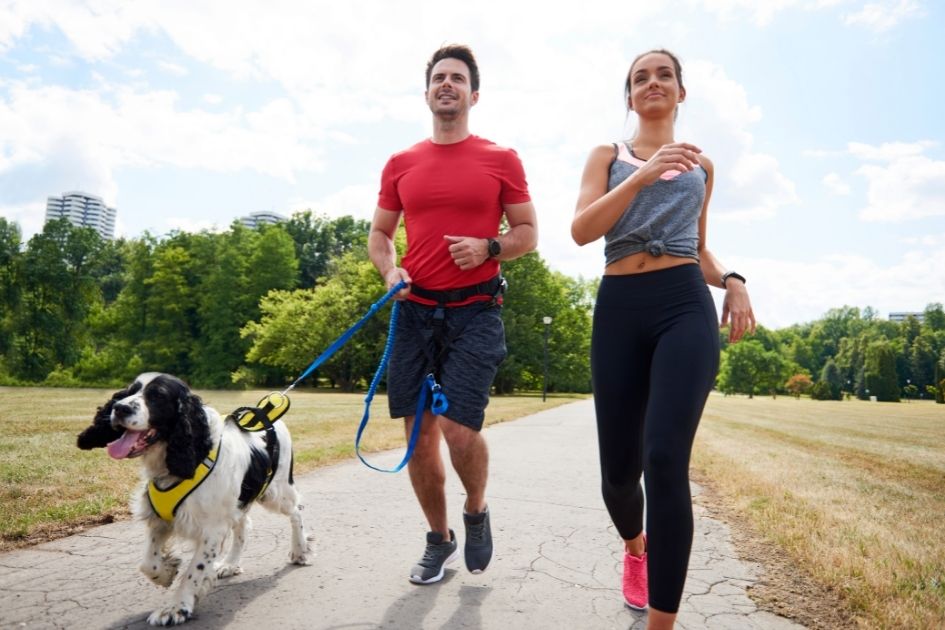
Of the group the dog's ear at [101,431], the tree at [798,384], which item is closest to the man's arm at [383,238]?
the dog's ear at [101,431]

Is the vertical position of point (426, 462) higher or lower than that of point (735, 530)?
higher

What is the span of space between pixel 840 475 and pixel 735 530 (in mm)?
5706

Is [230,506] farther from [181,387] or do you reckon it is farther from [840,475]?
[840,475]

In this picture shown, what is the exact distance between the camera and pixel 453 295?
3684 millimetres

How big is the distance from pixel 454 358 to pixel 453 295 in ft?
1.19

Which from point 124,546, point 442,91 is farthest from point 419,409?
point 124,546

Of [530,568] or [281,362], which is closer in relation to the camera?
[530,568]

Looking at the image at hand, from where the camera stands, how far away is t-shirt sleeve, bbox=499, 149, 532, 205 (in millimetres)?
3775

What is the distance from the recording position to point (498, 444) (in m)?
11.0

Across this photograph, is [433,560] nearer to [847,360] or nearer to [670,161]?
[670,161]

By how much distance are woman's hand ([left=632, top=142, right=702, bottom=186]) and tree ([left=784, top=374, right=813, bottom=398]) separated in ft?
365

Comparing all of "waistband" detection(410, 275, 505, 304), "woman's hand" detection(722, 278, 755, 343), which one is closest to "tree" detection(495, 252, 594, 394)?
"waistband" detection(410, 275, 505, 304)

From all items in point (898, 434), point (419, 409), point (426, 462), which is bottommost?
point (898, 434)

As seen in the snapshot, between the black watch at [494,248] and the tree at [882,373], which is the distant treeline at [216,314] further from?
the black watch at [494,248]
